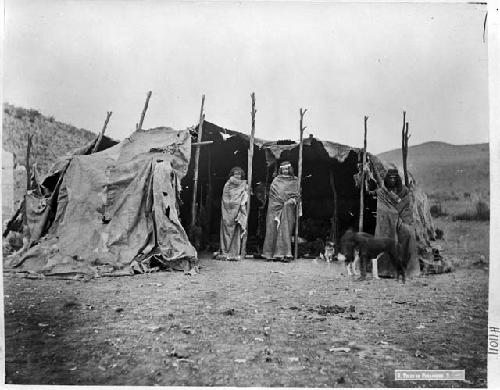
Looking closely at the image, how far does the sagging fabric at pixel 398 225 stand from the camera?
17.6 feet

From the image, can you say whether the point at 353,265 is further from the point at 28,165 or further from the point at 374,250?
the point at 28,165

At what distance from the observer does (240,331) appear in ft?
14.3

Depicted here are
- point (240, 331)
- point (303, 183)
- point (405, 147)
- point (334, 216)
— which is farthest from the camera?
point (303, 183)

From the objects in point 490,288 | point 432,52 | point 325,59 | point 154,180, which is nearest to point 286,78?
point 325,59

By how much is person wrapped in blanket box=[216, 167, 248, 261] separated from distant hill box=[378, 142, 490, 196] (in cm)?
188

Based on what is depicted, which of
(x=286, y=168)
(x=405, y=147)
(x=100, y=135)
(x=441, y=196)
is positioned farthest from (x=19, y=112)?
(x=441, y=196)

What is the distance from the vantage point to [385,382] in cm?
410

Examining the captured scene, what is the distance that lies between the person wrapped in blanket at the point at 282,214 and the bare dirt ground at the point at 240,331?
132 cm

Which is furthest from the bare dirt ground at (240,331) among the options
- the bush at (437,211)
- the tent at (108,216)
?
the bush at (437,211)

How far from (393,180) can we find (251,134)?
1.81m

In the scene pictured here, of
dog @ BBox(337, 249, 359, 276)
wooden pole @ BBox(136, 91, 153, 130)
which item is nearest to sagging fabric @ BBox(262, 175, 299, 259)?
dog @ BBox(337, 249, 359, 276)

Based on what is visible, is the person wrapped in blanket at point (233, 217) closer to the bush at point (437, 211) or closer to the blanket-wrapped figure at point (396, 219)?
the blanket-wrapped figure at point (396, 219)

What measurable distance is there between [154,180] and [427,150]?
3.02 metres

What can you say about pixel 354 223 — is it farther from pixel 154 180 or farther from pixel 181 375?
Result: pixel 181 375
